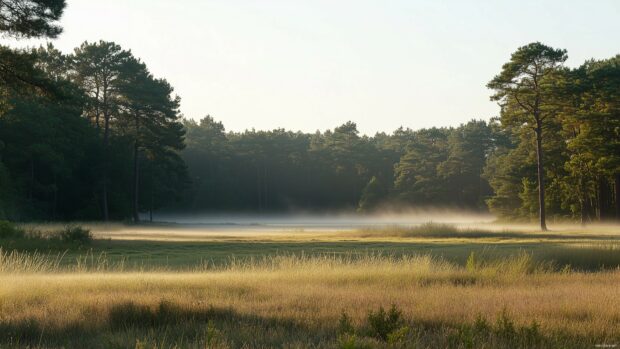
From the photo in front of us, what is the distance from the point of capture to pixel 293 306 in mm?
12000

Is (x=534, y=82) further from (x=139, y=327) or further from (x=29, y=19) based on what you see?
(x=139, y=327)

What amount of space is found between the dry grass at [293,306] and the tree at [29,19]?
11.8 m

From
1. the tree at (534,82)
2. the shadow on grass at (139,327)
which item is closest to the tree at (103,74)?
the tree at (534,82)

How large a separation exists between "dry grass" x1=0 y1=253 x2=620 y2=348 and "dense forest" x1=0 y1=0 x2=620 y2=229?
14900mm

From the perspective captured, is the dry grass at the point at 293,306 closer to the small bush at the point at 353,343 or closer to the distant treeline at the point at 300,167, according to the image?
the small bush at the point at 353,343

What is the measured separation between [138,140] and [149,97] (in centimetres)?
475

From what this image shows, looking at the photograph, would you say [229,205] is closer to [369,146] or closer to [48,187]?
[369,146]

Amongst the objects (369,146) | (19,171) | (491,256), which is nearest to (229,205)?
(369,146)

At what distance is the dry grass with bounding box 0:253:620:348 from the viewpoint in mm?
9406

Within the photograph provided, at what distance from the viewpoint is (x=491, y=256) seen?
2156cm

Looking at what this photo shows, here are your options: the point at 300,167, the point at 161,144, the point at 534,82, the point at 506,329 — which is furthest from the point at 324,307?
the point at 300,167

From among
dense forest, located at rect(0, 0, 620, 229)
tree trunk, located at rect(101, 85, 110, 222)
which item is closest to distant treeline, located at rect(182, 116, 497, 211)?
dense forest, located at rect(0, 0, 620, 229)

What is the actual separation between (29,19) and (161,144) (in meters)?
48.3

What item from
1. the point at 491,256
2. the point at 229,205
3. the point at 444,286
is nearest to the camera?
the point at 444,286
